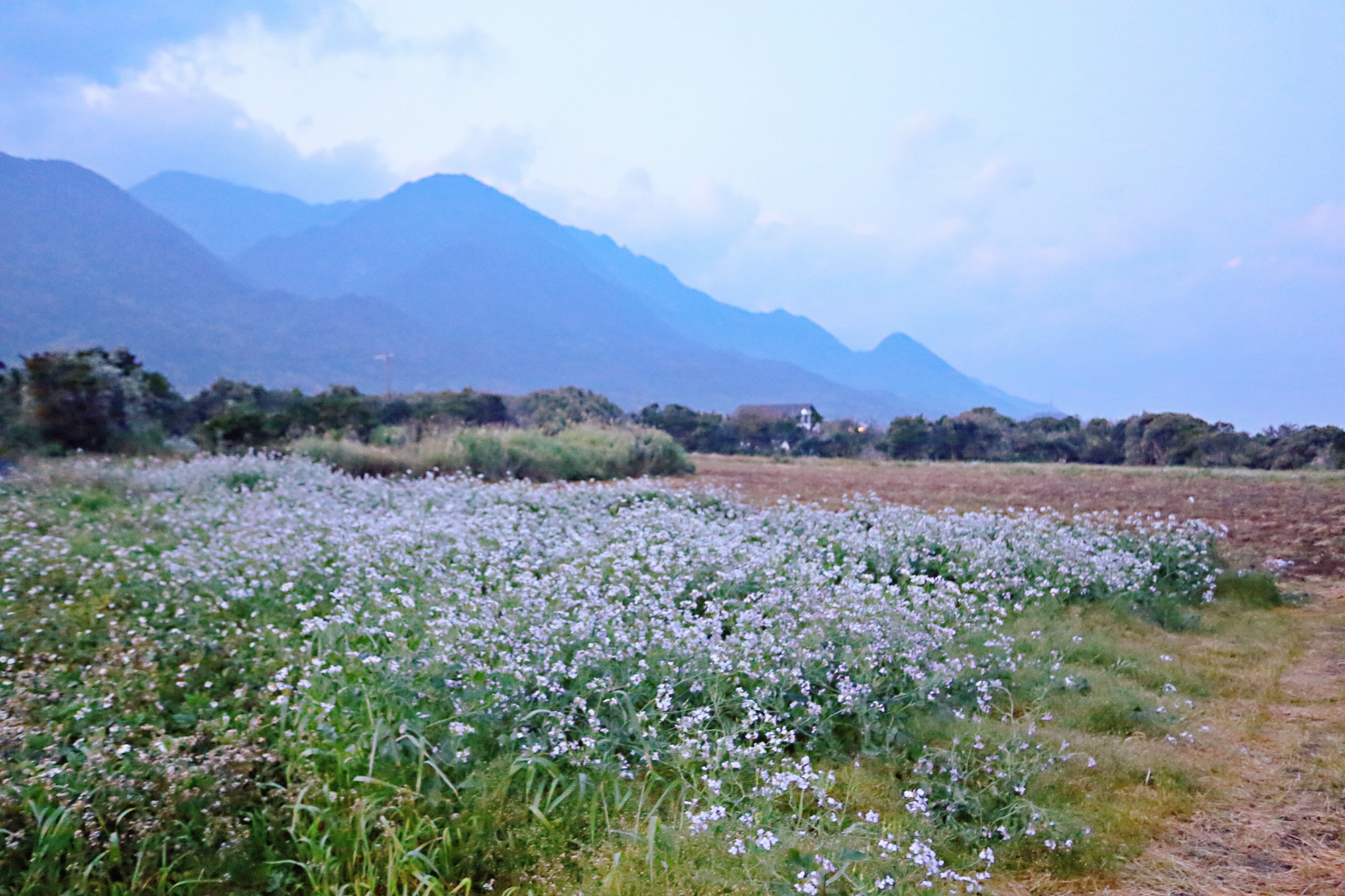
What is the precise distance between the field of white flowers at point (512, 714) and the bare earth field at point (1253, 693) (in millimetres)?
472

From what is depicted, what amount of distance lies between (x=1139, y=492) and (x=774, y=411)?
1866 cm

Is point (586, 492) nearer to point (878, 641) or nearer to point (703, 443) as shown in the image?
point (878, 641)

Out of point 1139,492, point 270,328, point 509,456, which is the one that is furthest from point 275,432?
point 270,328

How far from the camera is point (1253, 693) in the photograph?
4.32 m

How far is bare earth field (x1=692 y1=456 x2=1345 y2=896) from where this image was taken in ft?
8.34

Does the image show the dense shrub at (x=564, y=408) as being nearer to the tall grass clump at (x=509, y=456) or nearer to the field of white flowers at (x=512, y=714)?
the tall grass clump at (x=509, y=456)

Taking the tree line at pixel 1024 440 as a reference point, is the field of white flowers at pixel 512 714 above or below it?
below

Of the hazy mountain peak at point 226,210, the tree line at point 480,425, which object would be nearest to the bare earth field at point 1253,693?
the tree line at point 480,425

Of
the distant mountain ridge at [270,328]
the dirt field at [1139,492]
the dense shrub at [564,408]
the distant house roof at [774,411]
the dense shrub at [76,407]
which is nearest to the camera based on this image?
the dirt field at [1139,492]

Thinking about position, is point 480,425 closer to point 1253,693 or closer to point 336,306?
point 1253,693

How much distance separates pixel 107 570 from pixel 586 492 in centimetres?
539

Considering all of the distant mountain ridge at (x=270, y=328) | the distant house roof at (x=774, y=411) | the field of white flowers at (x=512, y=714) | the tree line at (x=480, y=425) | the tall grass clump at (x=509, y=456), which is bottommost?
the field of white flowers at (x=512, y=714)

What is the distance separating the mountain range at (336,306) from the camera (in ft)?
185

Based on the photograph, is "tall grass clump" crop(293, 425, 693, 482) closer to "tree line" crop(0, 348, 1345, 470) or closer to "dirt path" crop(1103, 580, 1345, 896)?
"tree line" crop(0, 348, 1345, 470)
